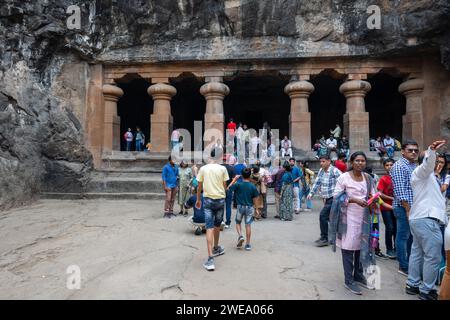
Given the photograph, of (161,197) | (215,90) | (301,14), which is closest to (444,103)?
(301,14)

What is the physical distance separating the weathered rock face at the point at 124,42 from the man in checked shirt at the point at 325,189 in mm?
7035

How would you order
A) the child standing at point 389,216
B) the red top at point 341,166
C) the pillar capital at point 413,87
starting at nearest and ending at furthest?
the child standing at point 389,216 < the red top at point 341,166 < the pillar capital at point 413,87

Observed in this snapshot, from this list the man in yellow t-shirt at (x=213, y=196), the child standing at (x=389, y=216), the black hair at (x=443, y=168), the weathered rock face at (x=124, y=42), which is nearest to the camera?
the black hair at (x=443, y=168)

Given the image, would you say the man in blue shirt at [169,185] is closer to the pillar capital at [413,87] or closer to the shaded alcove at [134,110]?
the pillar capital at [413,87]

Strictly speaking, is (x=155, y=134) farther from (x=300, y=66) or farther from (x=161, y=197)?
(x=300, y=66)

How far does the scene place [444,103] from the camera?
10422 mm

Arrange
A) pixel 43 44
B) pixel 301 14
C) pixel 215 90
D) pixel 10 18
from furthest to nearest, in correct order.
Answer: pixel 215 90, pixel 301 14, pixel 43 44, pixel 10 18

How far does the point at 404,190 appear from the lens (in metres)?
3.30

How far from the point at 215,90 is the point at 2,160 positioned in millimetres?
7098

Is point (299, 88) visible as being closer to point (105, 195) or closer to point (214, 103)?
point (214, 103)

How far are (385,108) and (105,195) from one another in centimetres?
1476

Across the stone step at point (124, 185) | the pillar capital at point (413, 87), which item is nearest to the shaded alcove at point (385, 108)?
the pillar capital at point (413, 87)

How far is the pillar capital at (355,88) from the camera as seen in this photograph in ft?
36.0

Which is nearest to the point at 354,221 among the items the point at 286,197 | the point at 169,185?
the point at 286,197
